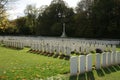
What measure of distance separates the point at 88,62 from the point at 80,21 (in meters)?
37.7

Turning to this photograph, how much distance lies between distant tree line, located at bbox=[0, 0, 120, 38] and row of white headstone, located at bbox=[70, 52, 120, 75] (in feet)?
84.0

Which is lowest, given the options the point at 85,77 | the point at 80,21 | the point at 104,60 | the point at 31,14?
the point at 85,77

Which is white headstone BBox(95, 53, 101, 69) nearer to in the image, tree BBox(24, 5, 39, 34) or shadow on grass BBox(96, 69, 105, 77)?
shadow on grass BBox(96, 69, 105, 77)

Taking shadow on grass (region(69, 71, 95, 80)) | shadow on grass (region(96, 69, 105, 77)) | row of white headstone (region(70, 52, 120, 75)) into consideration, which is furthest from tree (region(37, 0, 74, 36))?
shadow on grass (region(69, 71, 95, 80))

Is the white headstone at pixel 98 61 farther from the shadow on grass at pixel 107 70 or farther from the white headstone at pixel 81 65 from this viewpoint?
the white headstone at pixel 81 65

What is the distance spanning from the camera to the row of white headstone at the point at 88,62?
1011cm

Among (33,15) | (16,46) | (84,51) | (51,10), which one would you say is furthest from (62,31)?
(84,51)

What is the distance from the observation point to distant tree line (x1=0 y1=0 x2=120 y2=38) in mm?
42281

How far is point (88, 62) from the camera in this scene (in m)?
10.8

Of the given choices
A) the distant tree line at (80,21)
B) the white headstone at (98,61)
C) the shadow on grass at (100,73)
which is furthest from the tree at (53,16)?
the shadow on grass at (100,73)

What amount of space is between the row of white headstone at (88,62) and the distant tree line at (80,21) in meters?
25.6

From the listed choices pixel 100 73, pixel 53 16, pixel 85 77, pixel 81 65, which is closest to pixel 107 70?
pixel 100 73

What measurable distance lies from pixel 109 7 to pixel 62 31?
15997mm

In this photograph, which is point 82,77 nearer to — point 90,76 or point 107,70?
point 90,76
